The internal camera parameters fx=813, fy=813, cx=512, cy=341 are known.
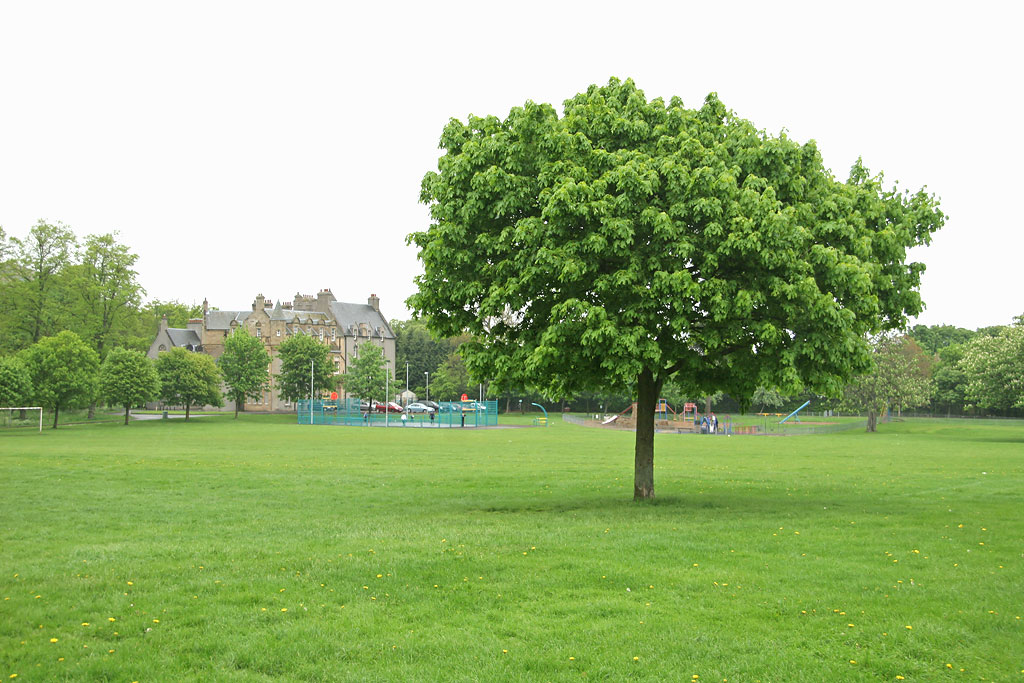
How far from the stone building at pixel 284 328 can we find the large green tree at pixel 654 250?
328 feet

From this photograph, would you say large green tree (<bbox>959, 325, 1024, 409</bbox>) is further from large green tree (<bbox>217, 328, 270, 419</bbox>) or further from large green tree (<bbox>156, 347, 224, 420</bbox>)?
large green tree (<bbox>217, 328, 270, 419</bbox>)

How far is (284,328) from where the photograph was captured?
397 feet

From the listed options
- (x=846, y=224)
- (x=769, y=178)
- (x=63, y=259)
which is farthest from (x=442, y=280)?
(x=63, y=259)

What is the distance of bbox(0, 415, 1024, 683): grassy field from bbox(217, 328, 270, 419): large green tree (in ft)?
234

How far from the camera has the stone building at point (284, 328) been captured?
12012 cm

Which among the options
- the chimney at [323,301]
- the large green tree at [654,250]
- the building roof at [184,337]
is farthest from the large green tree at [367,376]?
the large green tree at [654,250]

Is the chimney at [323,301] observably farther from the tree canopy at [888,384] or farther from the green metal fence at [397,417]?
the tree canopy at [888,384]

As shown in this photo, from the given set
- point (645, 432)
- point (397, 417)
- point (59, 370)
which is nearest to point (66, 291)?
point (59, 370)

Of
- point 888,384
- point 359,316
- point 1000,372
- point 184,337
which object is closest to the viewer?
point 1000,372

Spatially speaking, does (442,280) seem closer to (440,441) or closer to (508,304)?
(508,304)

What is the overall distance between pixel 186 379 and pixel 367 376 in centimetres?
2582

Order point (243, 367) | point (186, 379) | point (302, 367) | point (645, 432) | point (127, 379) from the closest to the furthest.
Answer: point (645, 432) → point (127, 379) → point (186, 379) → point (243, 367) → point (302, 367)

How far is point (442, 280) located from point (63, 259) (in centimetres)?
7244

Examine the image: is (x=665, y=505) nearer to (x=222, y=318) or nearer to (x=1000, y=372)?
(x=1000, y=372)
